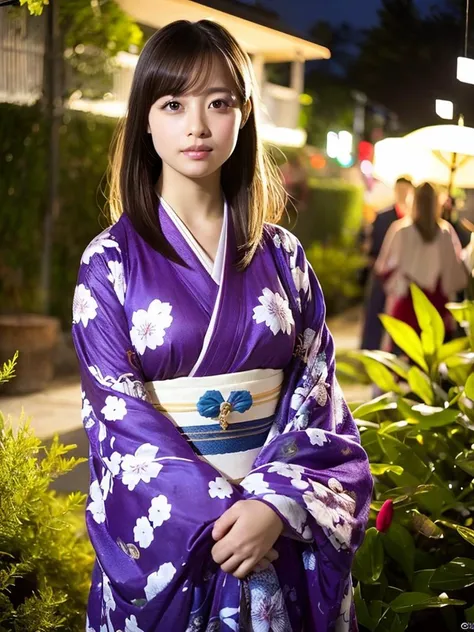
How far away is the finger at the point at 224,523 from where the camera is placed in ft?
5.90

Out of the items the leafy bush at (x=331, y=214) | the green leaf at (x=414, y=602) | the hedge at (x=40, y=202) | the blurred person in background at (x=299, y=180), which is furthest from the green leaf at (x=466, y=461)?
the leafy bush at (x=331, y=214)

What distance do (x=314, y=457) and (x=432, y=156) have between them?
7.47ft

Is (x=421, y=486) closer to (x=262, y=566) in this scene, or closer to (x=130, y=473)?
(x=262, y=566)

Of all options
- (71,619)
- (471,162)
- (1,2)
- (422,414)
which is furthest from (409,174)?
(71,619)

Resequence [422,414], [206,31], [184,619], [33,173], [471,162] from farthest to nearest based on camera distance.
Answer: [33,173] < [471,162] < [422,414] < [206,31] < [184,619]

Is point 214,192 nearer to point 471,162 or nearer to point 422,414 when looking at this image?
point 422,414

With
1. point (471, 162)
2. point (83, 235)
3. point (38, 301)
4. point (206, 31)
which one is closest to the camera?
point (206, 31)

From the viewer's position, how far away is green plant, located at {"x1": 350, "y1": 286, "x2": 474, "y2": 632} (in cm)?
288

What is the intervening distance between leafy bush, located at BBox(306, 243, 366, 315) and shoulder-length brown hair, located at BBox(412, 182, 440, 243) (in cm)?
915

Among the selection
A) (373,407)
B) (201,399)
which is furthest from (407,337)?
(201,399)

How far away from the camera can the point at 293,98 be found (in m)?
7.86

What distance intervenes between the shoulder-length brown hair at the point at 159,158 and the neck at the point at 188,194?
4 centimetres

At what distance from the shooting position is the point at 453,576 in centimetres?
290

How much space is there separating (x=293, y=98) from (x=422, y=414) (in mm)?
5136
